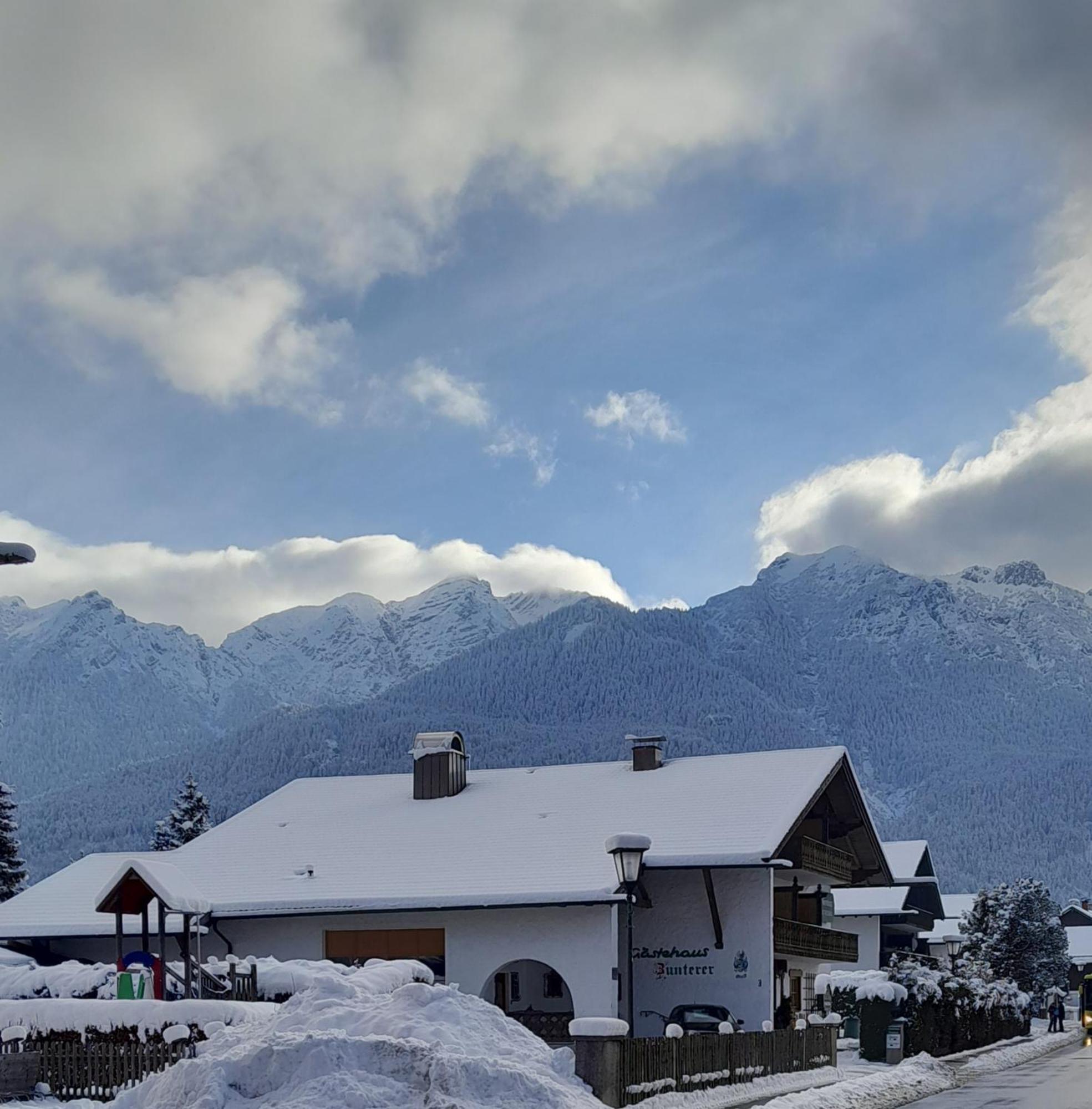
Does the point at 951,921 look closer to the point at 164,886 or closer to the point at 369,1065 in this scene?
the point at 164,886

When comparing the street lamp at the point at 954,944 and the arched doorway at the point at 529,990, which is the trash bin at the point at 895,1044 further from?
the street lamp at the point at 954,944

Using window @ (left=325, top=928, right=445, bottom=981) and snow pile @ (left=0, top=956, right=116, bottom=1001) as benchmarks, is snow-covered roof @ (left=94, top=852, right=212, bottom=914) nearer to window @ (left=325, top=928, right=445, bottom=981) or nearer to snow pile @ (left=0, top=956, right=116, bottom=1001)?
snow pile @ (left=0, top=956, right=116, bottom=1001)

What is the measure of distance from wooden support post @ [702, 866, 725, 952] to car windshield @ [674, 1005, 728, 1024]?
1886 millimetres

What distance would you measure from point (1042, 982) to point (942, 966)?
35342 millimetres

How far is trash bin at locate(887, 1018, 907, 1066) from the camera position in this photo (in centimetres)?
3709

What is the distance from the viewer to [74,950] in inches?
1604

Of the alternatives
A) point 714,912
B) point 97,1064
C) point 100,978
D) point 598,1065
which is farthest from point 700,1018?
point 97,1064

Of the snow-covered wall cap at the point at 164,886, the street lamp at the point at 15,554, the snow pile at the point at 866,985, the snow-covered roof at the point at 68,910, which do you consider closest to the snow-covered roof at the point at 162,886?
the snow-covered wall cap at the point at 164,886

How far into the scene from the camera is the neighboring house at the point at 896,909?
7012 cm

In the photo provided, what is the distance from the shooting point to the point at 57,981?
106ft

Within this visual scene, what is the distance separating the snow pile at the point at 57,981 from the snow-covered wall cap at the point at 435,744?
14273mm

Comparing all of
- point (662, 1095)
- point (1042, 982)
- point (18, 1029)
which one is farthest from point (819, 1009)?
point (1042, 982)

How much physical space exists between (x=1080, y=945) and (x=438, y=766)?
101 meters

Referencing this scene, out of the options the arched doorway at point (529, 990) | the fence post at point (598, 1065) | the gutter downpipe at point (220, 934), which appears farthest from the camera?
the arched doorway at point (529, 990)
